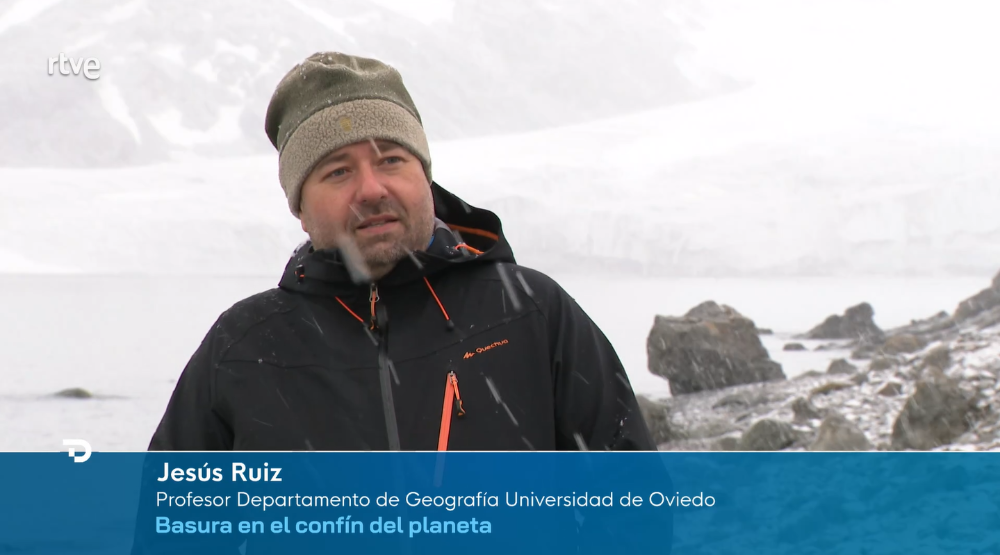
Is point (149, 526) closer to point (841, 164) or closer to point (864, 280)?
point (864, 280)

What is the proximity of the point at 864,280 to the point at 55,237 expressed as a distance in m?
18.1

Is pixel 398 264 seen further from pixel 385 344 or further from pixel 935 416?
pixel 935 416

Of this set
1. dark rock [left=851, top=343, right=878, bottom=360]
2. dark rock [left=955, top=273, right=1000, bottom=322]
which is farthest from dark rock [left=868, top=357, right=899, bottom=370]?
dark rock [left=955, top=273, right=1000, bottom=322]

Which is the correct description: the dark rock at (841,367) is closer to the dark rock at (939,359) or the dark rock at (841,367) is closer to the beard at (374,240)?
the dark rock at (939,359)

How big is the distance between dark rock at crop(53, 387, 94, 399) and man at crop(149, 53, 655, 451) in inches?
596

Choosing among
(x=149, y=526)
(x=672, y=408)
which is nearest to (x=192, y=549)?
(x=149, y=526)

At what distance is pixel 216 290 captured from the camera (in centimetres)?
2089

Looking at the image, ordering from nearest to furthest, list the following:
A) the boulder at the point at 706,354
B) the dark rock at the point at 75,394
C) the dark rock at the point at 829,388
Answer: the dark rock at the point at 829,388 → the boulder at the point at 706,354 → the dark rock at the point at 75,394

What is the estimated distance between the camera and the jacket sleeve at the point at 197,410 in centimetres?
115

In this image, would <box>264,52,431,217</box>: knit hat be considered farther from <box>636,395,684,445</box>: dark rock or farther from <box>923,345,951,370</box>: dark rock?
<box>923,345,951,370</box>: dark rock

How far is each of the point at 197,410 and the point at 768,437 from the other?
21.0 ft

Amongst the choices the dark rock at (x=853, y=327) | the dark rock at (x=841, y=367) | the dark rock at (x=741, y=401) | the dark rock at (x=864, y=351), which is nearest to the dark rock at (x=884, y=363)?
the dark rock at (x=841, y=367)

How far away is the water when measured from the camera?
1332cm

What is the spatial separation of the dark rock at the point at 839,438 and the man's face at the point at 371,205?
523 centimetres
